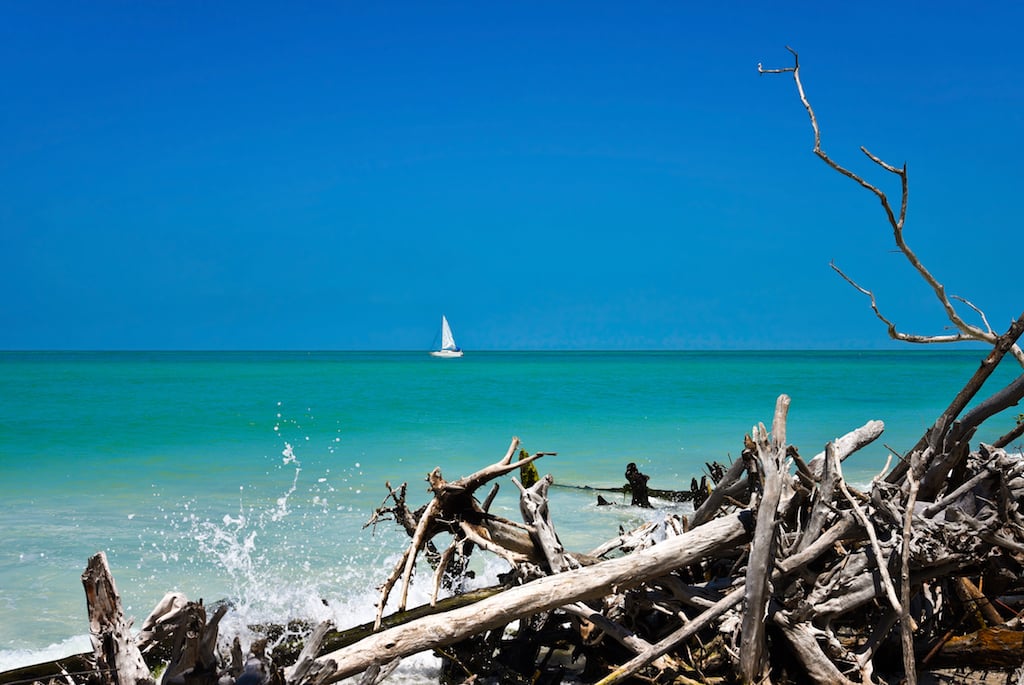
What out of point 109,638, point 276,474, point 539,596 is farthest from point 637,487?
point 109,638

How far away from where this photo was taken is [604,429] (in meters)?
21.2

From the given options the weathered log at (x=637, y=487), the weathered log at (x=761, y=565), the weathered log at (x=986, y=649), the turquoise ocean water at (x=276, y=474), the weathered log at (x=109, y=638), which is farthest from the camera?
the weathered log at (x=637, y=487)

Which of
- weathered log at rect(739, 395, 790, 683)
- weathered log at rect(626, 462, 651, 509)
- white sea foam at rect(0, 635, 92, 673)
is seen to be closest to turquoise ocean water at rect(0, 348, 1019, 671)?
white sea foam at rect(0, 635, 92, 673)

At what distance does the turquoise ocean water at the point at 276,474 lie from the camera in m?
6.64

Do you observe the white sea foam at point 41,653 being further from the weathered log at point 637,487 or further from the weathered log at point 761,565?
the weathered log at point 637,487

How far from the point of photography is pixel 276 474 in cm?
1360

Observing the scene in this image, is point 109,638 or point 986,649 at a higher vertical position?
point 109,638

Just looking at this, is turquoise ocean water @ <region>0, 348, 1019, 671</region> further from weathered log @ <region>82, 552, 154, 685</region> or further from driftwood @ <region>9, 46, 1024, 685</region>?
weathered log @ <region>82, 552, 154, 685</region>

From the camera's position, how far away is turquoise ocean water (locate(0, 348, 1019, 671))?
261 inches

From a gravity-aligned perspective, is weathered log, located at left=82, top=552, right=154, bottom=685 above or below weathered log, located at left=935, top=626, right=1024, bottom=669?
above

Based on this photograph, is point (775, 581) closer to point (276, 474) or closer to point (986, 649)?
point (986, 649)

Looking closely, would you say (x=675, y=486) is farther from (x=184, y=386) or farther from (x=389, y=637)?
(x=184, y=386)

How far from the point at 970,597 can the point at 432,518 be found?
8.10 ft

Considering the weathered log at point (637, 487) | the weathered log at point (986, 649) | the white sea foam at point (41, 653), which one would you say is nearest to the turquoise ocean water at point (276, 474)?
the white sea foam at point (41, 653)
